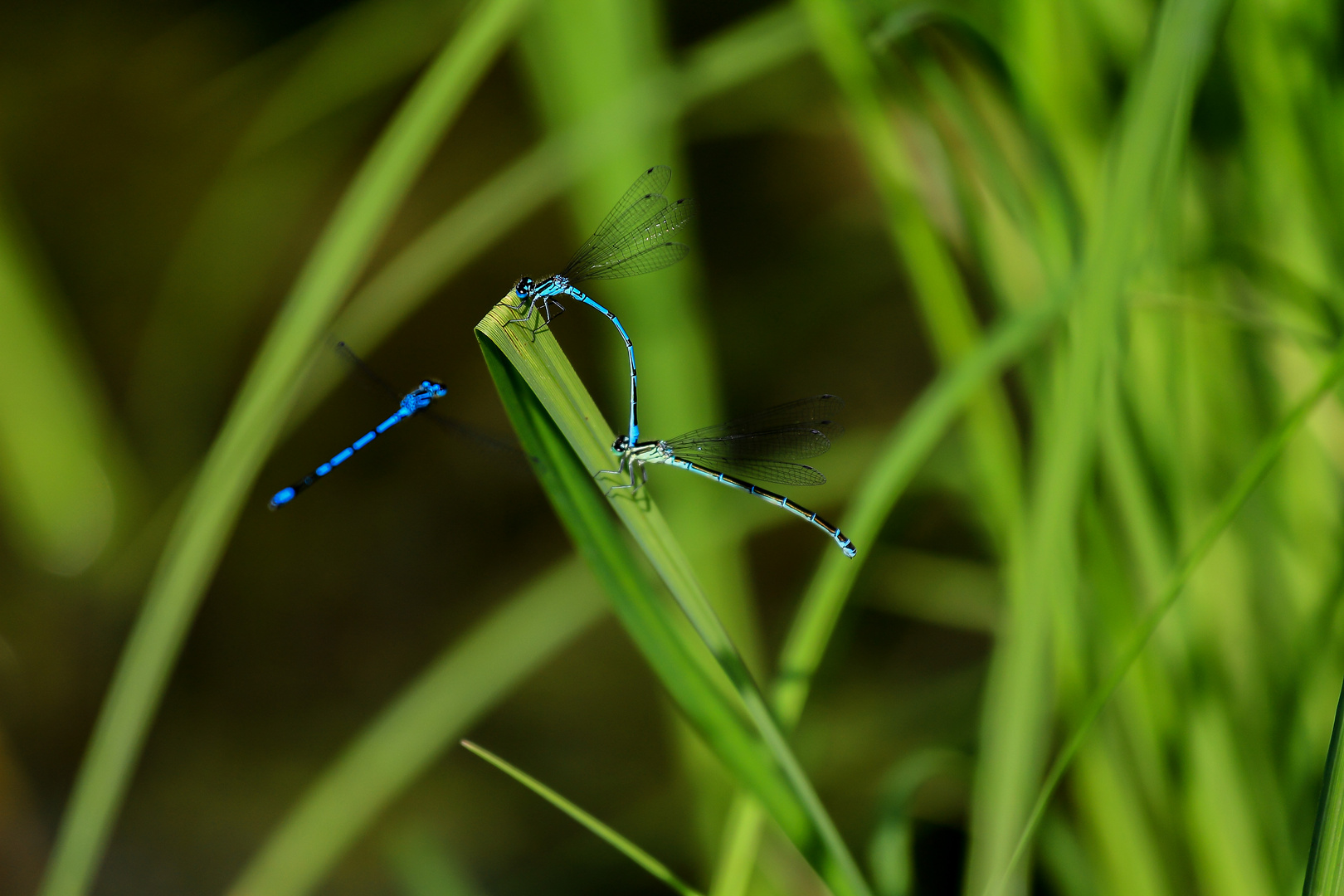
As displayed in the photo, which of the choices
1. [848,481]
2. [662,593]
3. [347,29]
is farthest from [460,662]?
[347,29]

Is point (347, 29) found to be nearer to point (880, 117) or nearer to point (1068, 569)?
point (880, 117)

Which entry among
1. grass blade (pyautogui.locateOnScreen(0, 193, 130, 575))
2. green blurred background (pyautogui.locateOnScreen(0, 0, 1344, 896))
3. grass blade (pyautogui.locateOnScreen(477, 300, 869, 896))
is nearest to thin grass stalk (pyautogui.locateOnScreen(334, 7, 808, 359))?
green blurred background (pyautogui.locateOnScreen(0, 0, 1344, 896))

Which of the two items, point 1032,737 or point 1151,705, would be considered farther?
point 1151,705

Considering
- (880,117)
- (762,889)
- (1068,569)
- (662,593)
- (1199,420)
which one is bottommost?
(762,889)

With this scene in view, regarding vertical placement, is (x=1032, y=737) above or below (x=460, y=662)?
below

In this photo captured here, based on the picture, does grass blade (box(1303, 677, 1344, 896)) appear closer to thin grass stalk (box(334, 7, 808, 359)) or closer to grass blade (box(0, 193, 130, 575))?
thin grass stalk (box(334, 7, 808, 359))

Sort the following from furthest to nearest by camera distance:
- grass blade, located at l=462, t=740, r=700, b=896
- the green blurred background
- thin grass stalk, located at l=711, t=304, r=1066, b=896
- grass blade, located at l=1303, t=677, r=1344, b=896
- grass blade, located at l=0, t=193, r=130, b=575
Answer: grass blade, located at l=0, t=193, r=130, b=575 < the green blurred background < thin grass stalk, located at l=711, t=304, r=1066, b=896 < grass blade, located at l=462, t=740, r=700, b=896 < grass blade, located at l=1303, t=677, r=1344, b=896

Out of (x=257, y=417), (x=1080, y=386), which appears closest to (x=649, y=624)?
(x=1080, y=386)

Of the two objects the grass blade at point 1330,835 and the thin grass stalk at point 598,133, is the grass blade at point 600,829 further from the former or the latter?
the thin grass stalk at point 598,133
